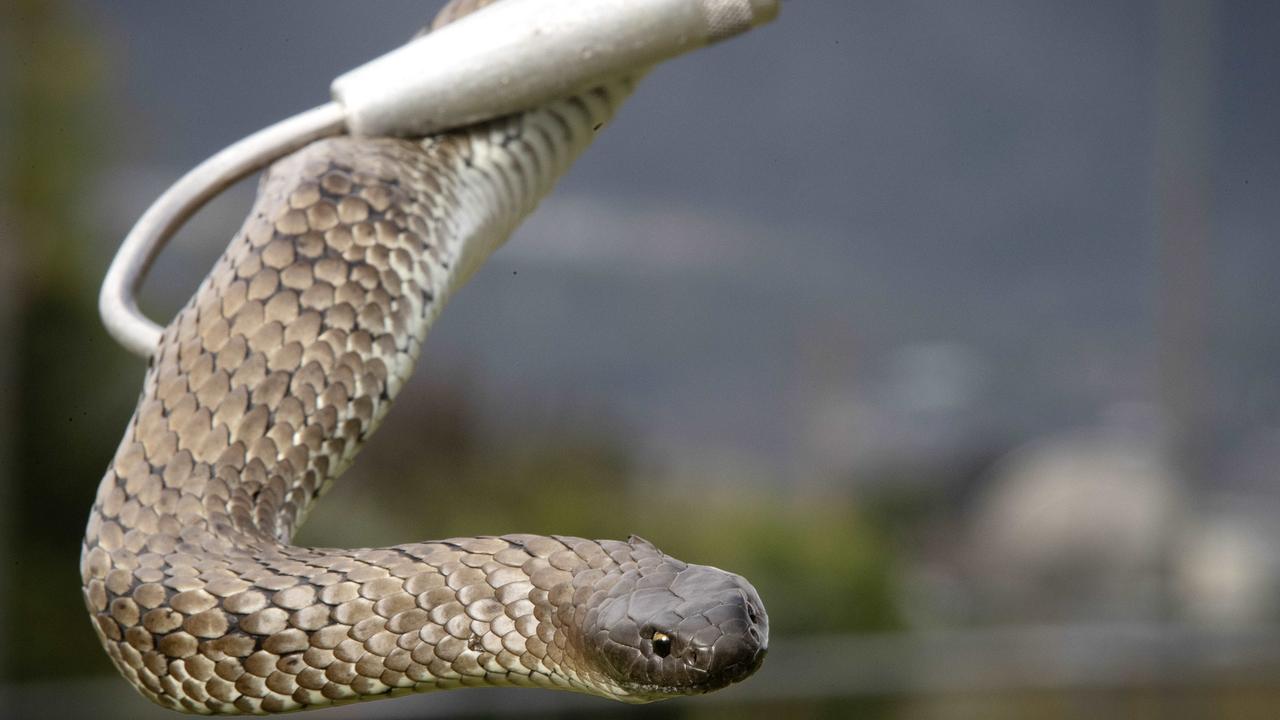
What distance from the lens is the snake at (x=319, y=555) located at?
0.56 meters

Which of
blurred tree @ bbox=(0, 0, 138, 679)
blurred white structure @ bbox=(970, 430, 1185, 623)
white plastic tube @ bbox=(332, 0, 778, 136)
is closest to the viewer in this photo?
white plastic tube @ bbox=(332, 0, 778, 136)

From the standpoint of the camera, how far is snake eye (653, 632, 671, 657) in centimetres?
54

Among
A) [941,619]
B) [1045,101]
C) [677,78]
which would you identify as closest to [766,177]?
[677,78]

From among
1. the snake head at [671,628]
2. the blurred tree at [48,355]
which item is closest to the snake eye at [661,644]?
the snake head at [671,628]

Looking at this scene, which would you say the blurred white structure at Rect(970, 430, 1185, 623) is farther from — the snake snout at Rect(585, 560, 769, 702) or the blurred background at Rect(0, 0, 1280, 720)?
the snake snout at Rect(585, 560, 769, 702)

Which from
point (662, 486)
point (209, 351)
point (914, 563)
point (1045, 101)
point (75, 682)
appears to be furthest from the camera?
point (1045, 101)

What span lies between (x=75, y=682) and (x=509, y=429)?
1.41 meters

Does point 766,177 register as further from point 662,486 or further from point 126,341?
point 126,341

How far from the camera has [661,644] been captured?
0.54m

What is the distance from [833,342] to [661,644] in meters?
4.09

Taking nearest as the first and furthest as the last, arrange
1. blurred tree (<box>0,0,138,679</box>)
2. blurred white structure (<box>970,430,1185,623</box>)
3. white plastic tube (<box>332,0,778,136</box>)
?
white plastic tube (<box>332,0,778,136</box>)
blurred tree (<box>0,0,138,679</box>)
blurred white structure (<box>970,430,1185,623</box>)

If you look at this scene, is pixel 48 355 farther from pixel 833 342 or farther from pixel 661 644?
pixel 661 644

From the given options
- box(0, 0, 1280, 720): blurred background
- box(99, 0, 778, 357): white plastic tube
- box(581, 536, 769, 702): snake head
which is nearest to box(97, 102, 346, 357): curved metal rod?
box(99, 0, 778, 357): white plastic tube

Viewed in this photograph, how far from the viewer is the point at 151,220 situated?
2.28 feet
